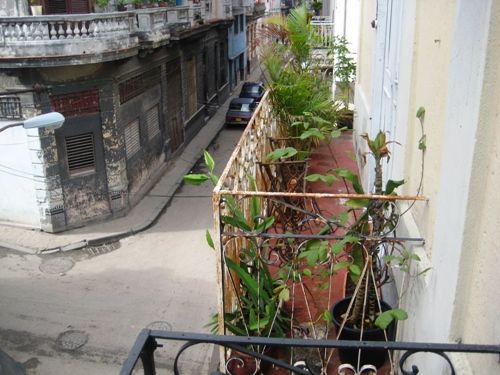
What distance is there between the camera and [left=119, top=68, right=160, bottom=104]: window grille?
15.4 meters

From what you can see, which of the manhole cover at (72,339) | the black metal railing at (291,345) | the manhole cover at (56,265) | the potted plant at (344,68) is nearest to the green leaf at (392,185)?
the black metal railing at (291,345)

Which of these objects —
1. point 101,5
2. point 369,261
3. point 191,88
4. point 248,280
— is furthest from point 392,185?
point 191,88

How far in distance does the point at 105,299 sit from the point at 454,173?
9.18 meters

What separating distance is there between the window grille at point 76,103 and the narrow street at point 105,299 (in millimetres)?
3439

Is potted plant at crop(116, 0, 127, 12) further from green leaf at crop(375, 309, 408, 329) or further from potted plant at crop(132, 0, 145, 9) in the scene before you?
green leaf at crop(375, 309, 408, 329)

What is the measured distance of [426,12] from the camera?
A: 14.8 ft

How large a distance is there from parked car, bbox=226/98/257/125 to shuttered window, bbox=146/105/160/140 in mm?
6972

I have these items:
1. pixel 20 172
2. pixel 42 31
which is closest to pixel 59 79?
pixel 42 31

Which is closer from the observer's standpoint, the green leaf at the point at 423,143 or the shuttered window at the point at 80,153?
the green leaf at the point at 423,143

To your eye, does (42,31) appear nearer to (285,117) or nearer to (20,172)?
(20,172)

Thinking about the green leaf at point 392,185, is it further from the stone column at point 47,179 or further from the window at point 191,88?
the window at point 191,88

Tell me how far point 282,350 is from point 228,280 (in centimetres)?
86

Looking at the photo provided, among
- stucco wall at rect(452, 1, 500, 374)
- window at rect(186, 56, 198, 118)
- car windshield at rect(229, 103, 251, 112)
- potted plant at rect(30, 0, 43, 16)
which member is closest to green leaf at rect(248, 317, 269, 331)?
stucco wall at rect(452, 1, 500, 374)

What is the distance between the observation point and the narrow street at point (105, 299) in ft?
30.6
